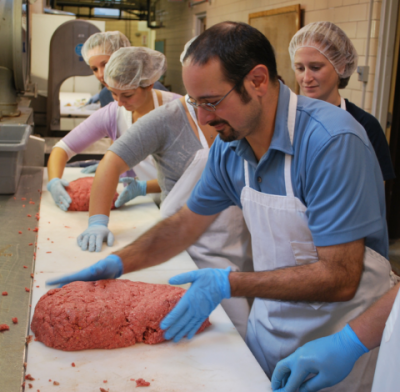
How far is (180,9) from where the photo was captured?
395 inches

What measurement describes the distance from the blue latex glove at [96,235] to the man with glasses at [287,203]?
16.7 inches

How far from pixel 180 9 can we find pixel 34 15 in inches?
198

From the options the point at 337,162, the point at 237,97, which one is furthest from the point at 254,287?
the point at 237,97

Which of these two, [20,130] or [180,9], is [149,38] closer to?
[180,9]

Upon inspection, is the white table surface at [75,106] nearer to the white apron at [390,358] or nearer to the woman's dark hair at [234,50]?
the woman's dark hair at [234,50]

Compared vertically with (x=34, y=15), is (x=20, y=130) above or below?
below

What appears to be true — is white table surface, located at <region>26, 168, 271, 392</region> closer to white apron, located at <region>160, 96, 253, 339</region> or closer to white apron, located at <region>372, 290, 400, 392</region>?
white apron, located at <region>372, 290, 400, 392</region>

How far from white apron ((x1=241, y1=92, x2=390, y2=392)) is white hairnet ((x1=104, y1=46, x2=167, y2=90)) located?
1183 millimetres

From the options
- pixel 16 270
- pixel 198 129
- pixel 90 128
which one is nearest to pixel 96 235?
pixel 16 270

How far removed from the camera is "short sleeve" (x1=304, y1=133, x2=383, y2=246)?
3.72ft

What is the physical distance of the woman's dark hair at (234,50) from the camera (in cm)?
121

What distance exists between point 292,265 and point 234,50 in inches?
26.4

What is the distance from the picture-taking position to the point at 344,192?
3.71ft

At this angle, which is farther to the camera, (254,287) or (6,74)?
(6,74)
